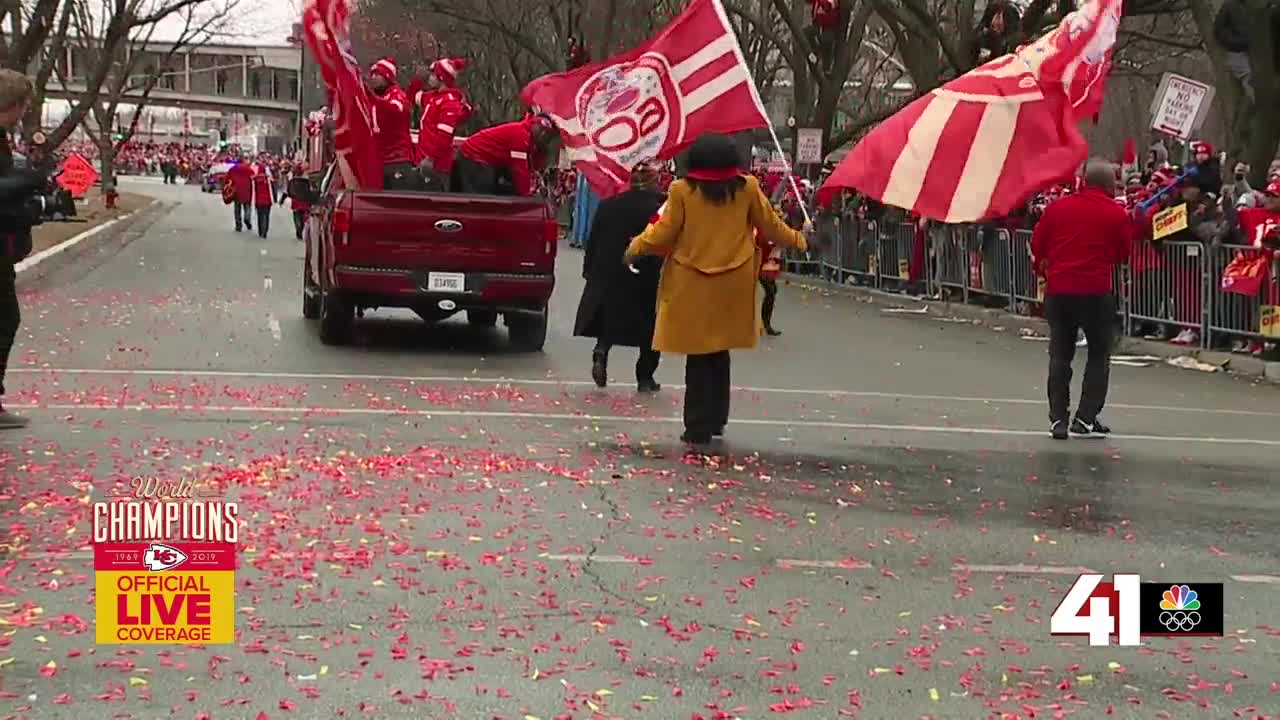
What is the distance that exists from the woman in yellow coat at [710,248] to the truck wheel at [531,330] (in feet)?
21.5

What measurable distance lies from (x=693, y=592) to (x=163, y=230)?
39578 millimetres

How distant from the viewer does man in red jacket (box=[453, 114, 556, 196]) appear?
57.0 feet

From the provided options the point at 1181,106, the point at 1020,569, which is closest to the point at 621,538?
the point at 1020,569

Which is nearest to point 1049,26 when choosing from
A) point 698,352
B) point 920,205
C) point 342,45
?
point 342,45

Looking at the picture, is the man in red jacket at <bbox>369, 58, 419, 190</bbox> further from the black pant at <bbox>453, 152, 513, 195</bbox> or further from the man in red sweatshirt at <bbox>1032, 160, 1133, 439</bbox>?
the man in red sweatshirt at <bbox>1032, 160, 1133, 439</bbox>

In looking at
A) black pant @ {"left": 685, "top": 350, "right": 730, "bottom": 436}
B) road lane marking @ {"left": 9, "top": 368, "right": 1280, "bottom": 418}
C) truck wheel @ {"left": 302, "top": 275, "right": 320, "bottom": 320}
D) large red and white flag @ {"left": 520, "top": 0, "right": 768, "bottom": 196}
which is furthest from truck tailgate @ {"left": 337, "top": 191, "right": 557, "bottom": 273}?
black pant @ {"left": 685, "top": 350, "right": 730, "bottom": 436}

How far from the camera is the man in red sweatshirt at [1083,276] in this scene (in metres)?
12.0

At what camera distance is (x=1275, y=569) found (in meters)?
7.94

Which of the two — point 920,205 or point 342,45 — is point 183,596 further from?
point 342,45

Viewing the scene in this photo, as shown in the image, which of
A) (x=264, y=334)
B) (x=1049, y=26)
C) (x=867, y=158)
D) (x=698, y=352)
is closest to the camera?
(x=698, y=352)

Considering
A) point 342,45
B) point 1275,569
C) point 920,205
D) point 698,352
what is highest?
point 342,45

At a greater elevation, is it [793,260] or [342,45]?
[342,45]

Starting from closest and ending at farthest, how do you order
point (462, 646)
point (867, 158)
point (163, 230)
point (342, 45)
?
point (462, 646)
point (867, 158)
point (342, 45)
point (163, 230)

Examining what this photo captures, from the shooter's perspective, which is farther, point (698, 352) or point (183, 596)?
point (698, 352)
